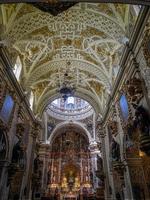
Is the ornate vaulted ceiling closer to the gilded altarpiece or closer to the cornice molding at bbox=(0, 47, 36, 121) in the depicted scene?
the cornice molding at bbox=(0, 47, 36, 121)

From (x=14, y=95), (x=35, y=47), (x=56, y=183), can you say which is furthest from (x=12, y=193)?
(x=56, y=183)

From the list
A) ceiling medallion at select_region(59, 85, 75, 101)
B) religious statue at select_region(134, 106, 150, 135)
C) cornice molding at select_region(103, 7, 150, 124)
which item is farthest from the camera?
ceiling medallion at select_region(59, 85, 75, 101)

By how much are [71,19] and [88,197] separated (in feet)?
69.2

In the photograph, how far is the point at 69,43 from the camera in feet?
44.4

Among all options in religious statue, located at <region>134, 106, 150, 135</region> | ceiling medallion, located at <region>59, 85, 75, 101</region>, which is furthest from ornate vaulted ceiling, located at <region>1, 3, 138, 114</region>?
religious statue, located at <region>134, 106, 150, 135</region>

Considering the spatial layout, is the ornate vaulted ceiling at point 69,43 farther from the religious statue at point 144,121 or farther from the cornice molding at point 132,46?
the religious statue at point 144,121

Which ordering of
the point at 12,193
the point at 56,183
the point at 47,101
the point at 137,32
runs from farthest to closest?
the point at 56,183
the point at 47,101
the point at 12,193
the point at 137,32

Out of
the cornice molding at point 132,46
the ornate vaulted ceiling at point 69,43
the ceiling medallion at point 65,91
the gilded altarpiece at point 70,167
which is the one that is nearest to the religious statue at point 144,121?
the cornice molding at point 132,46

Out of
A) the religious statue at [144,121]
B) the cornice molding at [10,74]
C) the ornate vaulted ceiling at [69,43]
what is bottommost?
the religious statue at [144,121]

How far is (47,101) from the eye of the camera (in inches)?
727

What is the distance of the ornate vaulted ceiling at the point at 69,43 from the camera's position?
1033 cm

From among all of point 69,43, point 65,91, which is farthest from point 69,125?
point 69,43

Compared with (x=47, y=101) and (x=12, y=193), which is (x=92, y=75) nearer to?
(x=47, y=101)

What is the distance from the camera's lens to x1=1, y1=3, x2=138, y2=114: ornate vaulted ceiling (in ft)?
33.9
